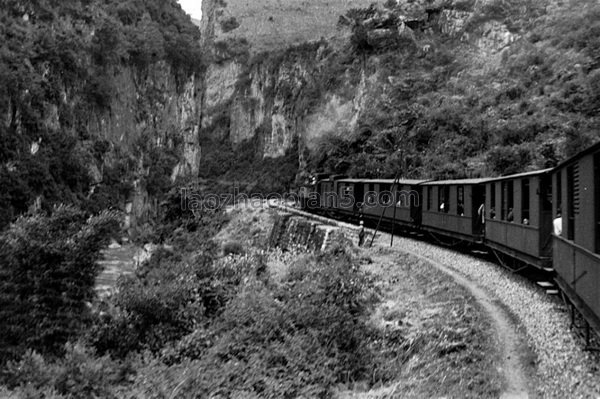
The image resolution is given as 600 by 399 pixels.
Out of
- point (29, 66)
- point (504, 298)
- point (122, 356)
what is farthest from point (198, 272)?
point (29, 66)

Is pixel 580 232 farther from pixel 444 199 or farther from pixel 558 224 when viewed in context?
pixel 444 199

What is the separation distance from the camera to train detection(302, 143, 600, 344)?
21.7 ft

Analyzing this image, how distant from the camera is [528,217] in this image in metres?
11.1

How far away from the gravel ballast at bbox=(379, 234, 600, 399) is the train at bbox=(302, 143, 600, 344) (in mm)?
350

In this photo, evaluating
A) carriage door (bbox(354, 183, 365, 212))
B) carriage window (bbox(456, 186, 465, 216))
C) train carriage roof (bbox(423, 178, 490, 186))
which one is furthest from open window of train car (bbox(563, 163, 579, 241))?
carriage door (bbox(354, 183, 365, 212))

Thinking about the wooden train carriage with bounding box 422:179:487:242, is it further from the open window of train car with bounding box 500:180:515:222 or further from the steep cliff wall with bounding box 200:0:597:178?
the steep cliff wall with bounding box 200:0:597:178

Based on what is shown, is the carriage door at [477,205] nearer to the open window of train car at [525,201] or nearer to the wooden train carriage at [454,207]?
the wooden train carriage at [454,207]

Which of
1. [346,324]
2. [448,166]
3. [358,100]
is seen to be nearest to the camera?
[346,324]

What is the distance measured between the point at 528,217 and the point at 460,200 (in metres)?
6.06

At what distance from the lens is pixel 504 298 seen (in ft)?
32.3

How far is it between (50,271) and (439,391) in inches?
494

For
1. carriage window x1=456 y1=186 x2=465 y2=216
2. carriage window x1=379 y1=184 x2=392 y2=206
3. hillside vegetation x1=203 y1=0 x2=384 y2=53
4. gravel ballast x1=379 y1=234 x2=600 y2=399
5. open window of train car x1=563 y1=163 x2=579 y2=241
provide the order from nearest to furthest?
1. gravel ballast x1=379 y1=234 x2=600 y2=399
2. open window of train car x1=563 y1=163 x2=579 y2=241
3. carriage window x1=456 y1=186 x2=465 y2=216
4. carriage window x1=379 y1=184 x2=392 y2=206
5. hillside vegetation x1=203 y1=0 x2=384 y2=53

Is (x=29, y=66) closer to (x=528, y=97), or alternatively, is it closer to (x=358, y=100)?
(x=358, y=100)

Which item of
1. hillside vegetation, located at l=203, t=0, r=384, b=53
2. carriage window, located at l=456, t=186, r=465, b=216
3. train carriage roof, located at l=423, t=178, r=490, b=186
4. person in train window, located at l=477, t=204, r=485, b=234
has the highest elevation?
hillside vegetation, located at l=203, t=0, r=384, b=53
